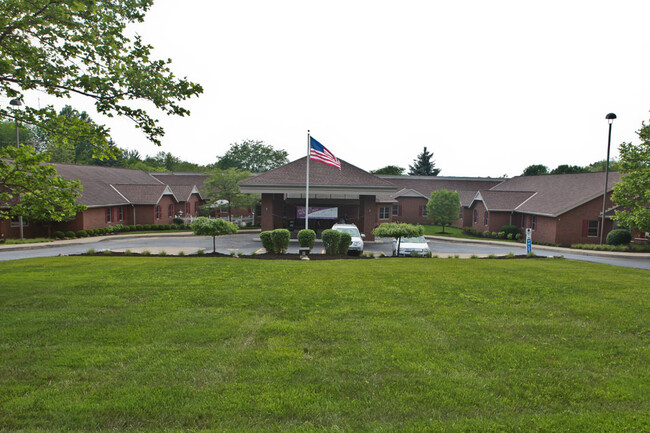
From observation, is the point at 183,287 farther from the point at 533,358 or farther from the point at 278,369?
the point at 533,358

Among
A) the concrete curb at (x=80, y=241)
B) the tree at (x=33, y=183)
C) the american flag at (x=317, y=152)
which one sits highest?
the american flag at (x=317, y=152)

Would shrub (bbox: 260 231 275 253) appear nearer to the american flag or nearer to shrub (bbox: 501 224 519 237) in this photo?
the american flag

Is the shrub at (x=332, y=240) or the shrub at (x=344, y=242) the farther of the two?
the shrub at (x=344, y=242)

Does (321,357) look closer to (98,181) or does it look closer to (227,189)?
(227,189)

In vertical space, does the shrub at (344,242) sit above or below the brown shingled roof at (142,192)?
below

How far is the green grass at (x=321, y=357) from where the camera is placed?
401 centimetres

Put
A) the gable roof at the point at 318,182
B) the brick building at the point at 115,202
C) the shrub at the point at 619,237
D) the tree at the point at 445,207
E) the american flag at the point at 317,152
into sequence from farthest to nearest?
the tree at the point at 445,207 → the gable roof at the point at 318,182 → the brick building at the point at 115,202 → the shrub at the point at 619,237 → the american flag at the point at 317,152

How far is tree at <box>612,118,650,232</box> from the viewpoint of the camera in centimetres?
2050

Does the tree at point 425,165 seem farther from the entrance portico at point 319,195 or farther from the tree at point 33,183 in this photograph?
the tree at point 33,183

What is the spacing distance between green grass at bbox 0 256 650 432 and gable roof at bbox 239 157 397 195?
2079cm

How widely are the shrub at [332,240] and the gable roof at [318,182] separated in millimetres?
12171

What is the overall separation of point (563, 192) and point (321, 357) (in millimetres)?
35296

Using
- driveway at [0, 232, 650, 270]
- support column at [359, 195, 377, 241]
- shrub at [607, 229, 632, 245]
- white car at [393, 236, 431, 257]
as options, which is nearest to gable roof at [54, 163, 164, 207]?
driveway at [0, 232, 650, 270]

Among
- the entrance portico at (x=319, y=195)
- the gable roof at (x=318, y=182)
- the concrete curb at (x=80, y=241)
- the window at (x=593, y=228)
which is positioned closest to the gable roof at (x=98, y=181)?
the concrete curb at (x=80, y=241)
